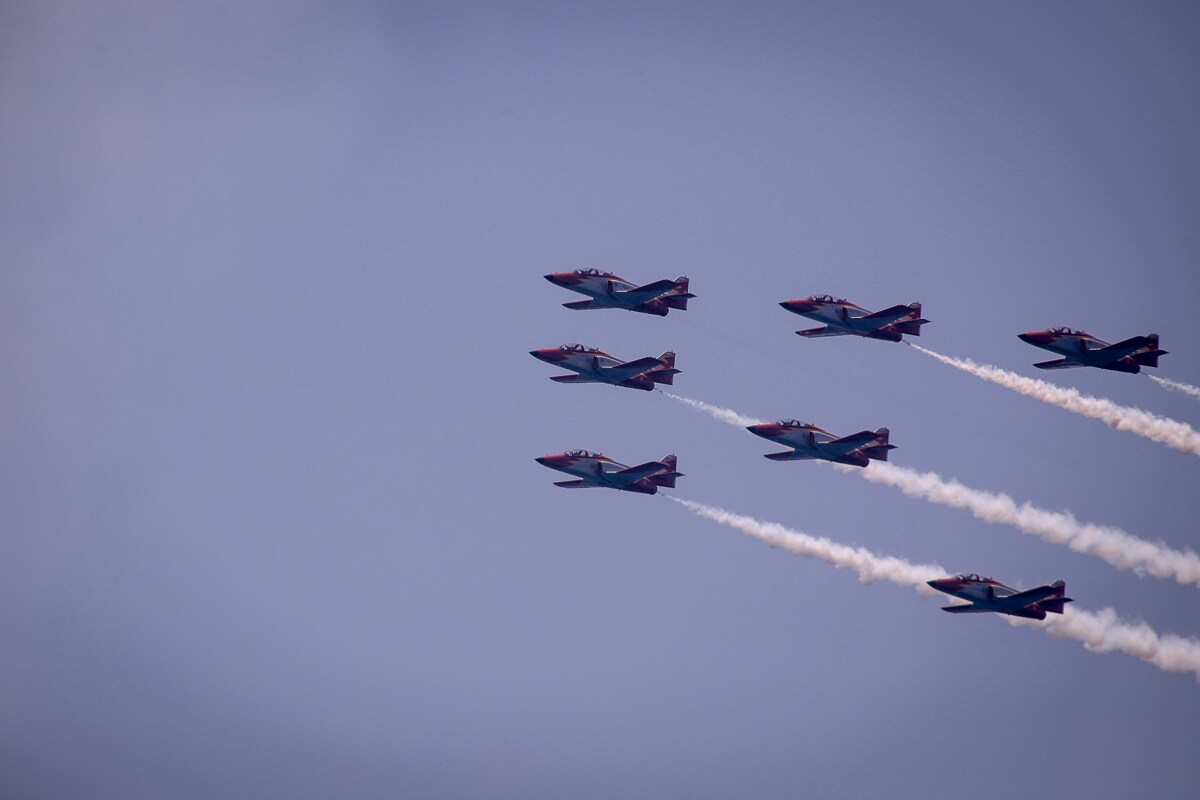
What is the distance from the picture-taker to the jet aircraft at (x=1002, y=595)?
121 metres

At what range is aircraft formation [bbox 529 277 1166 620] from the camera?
123 m

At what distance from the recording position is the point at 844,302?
126562 mm

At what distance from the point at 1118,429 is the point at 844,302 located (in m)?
26.3

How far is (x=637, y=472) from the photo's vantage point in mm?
122625

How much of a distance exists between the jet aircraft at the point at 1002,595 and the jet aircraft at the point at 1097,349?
17273 mm

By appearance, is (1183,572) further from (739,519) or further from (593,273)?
(593,273)

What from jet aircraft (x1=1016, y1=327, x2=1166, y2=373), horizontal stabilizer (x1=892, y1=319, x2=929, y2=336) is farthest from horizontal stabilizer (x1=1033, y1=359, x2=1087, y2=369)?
horizontal stabilizer (x1=892, y1=319, x2=929, y2=336)

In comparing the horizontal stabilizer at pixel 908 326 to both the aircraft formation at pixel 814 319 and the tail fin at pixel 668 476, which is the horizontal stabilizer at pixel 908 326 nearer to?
the aircraft formation at pixel 814 319

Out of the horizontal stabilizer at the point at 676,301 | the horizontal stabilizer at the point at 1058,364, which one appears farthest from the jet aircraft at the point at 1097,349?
the horizontal stabilizer at the point at 676,301

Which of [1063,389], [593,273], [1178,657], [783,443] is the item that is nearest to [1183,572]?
[1178,657]

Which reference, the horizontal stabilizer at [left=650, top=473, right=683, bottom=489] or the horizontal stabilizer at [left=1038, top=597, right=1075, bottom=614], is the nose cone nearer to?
the horizontal stabilizer at [left=650, top=473, right=683, bottom=489]

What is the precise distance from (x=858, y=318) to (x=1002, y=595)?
2328 cm

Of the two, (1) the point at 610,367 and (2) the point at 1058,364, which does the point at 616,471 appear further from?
(2) the point at 1058,364

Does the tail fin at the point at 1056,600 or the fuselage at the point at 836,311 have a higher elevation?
the fuselage at the point at 836,311
